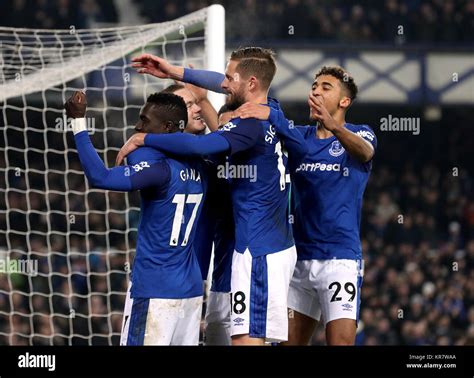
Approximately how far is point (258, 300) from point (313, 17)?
1219 cm

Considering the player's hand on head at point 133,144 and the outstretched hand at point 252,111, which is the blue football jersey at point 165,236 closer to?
the player's hand on head at point 133,144

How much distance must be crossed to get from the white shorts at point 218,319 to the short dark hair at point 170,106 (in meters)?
0.94

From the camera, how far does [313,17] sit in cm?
1752

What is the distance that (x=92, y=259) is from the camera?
498 inches

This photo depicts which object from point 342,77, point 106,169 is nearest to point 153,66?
point 106,169

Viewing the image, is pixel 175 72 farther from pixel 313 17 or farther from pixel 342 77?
pixel 313 17

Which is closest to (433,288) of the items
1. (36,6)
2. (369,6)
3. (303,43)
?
(303,43)

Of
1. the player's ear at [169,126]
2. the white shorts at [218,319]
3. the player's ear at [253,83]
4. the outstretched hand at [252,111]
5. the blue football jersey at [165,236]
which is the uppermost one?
the player's ear at [253,83]

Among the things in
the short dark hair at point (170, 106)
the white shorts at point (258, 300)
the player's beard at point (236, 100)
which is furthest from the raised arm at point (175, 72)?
the white shorts at point (258, 300)

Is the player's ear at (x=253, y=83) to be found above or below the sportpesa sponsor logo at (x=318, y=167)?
above

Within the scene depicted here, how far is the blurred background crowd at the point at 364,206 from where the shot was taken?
12586 millimetres

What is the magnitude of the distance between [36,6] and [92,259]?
5182 mm
